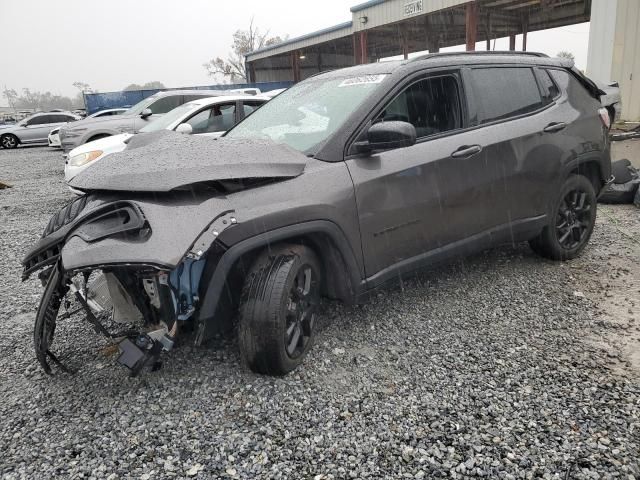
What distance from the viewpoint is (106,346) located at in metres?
3.14

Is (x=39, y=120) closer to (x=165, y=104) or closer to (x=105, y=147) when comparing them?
(x=165, y=104)

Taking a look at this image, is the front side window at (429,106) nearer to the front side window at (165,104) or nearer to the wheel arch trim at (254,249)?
the wheel arch trim at (254,249)

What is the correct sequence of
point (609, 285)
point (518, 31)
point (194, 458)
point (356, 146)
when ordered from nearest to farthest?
point (194, 458)
point (356, 146)
point (609, 285)
point (518, 31)

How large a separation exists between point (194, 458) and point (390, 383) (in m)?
1.08

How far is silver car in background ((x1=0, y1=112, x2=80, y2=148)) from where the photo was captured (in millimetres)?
22000

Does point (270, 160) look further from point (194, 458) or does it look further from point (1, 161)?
point (1, 161)

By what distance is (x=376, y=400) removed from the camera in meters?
A: 2.58

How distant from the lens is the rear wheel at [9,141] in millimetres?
21969

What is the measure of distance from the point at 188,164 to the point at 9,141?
935 inches

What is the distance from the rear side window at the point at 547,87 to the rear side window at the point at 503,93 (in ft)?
0.24

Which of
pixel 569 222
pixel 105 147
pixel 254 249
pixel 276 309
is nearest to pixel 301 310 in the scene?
pixel 276 309

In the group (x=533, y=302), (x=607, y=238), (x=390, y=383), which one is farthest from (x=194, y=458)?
(x=607, y=238)

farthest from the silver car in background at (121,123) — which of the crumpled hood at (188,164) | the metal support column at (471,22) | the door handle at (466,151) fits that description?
the metal support column at (471,22)

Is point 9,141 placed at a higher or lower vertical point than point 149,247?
lower
